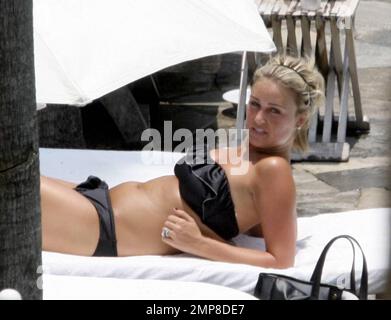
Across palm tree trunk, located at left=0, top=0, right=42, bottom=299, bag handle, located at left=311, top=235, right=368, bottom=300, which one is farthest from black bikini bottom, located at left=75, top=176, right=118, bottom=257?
palm tree trunk, located at left=0, top=0, right=42, bottom=299

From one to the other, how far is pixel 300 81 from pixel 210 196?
1.85 feet

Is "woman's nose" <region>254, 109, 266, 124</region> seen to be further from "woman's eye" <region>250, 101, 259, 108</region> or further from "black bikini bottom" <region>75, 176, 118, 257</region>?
"black bikini bottom" <region>75, 176, 118, 257</region>

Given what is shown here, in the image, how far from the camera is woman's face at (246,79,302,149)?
13.2 ft

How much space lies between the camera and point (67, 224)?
407cm

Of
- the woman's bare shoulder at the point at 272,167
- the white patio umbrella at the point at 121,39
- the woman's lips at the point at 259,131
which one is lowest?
the woman's bare shoulder at the point at 272,167

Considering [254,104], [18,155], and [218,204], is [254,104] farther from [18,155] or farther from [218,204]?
[18,155]

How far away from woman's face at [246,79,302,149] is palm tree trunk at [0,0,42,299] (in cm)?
Answer: 154

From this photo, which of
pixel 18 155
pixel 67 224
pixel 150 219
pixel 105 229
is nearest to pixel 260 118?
pixel 150 219

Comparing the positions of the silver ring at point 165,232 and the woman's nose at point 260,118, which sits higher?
the woman's nose at point 260,118

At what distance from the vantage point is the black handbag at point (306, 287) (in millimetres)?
3410

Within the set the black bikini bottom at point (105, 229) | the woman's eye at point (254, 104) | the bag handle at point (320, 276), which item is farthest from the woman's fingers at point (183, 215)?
the bag handle at point (320, 276)

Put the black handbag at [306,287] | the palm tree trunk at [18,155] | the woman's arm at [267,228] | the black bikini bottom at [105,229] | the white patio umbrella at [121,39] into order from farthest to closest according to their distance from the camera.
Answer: the white patio umbrella at [121,39], the black bikini bottom at [105,229], the woman's arm at [267,228], the black handbag at [306,287], the palm tree trunk at [18,155]

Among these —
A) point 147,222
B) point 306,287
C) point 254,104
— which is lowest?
point 306,287

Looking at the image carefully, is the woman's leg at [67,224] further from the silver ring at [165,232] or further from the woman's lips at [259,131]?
the woman's lips at [259,131]
